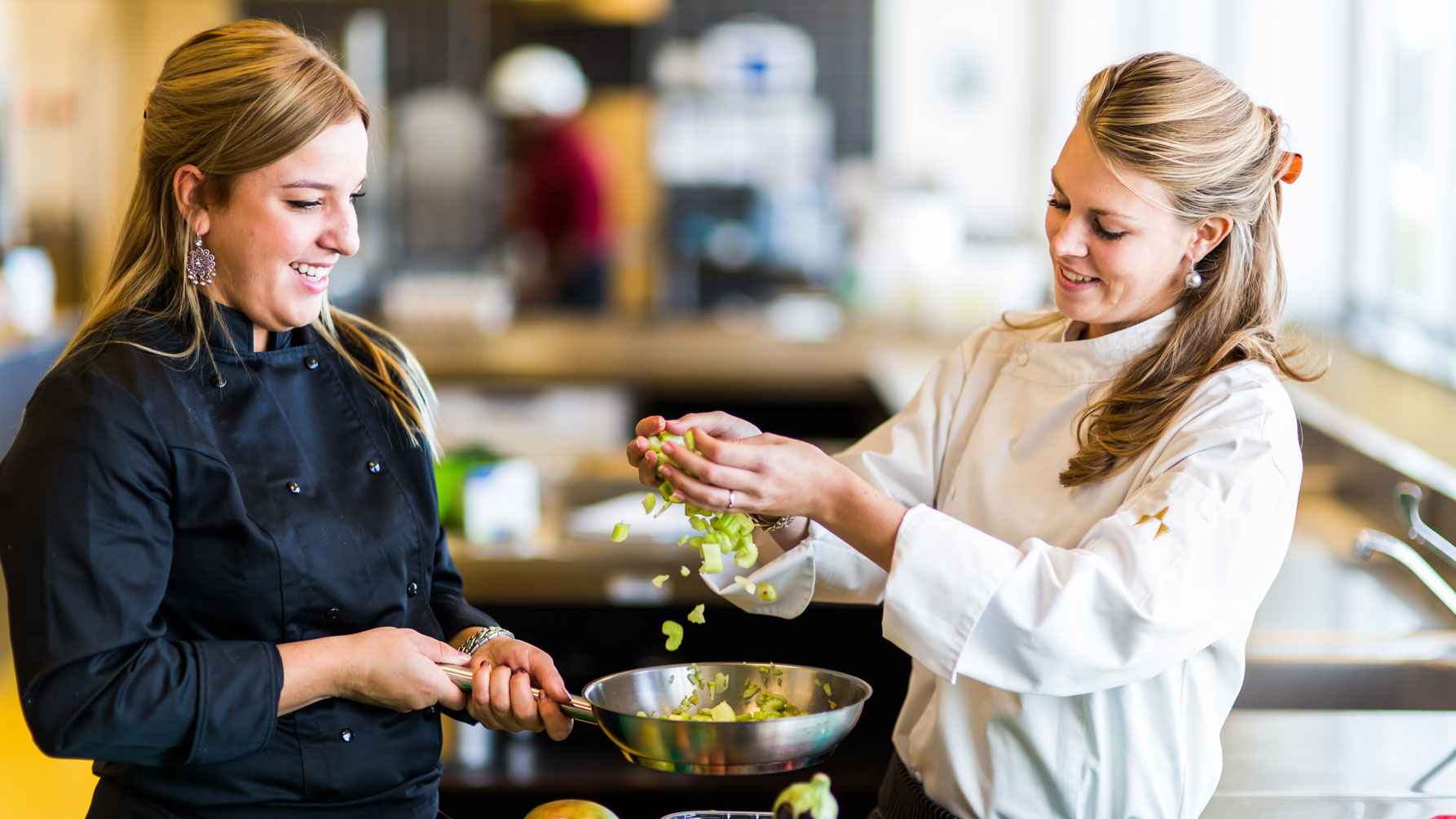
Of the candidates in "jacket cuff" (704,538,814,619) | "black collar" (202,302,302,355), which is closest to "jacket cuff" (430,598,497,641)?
"jacket cuff" (704,538,814,619)

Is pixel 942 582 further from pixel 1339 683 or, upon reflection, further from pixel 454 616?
pixel 1339 683

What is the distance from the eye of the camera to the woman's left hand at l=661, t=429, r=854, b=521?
56.4 inches

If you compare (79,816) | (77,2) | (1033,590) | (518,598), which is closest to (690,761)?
(1033,590)

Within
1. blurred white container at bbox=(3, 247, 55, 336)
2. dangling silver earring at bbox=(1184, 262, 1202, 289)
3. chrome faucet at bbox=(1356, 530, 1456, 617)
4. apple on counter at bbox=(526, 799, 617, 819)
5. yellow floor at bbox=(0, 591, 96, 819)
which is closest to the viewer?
apple on counter at bbox=(526, 799, 617, 819)

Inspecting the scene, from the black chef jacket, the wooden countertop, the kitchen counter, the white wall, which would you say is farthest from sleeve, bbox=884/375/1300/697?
the white wall

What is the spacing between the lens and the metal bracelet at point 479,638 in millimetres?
1675

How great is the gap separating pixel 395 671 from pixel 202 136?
1.91 ft

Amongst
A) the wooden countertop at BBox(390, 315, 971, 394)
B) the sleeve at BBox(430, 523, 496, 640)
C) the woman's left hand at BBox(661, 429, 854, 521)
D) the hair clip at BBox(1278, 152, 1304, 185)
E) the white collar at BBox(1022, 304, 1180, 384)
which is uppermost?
the hair clip at BBox(1278, 152, 1304, 185)

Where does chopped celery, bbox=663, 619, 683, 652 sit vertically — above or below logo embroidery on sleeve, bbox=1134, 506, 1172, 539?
below

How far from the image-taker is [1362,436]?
2.92 metres

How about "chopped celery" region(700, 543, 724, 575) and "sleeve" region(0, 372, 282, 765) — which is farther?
"chopped celery" region(700, 543, 724, 575)

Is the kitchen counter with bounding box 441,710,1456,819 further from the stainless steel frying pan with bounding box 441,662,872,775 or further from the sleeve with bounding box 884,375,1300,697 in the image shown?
the stainless steel frying pan with bounding box 441,662,872,775

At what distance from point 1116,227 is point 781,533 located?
0.52 metres

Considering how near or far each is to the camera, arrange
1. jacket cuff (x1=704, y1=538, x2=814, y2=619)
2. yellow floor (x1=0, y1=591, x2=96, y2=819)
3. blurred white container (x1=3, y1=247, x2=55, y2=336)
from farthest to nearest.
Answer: blurred white container (x1=3, y1=247, x2=55, y2=336), yellow floor (x1=0, y1=591, x2=96, y2=819), jacket cuff (x1=704, y1=538, x2=814, y2=619)
